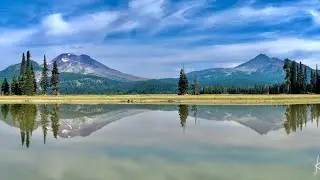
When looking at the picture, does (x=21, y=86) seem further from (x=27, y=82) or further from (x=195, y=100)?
(x=195, y=100)

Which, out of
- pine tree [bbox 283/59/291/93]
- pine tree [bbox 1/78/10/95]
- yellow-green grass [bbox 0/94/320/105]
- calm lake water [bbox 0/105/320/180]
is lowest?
calm lake water [bbox 0/105/320/180]

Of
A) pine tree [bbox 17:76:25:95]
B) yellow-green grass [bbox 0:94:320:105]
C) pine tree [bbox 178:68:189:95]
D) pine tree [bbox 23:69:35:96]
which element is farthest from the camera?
pine tree [bbox 178:68:189:95]

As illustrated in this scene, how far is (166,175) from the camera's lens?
18.6 m

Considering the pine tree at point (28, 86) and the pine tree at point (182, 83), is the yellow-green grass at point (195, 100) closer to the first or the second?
the pine tree at point (28, 86)

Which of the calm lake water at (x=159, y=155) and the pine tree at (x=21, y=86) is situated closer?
the calm lake water at (x=159, y=155)

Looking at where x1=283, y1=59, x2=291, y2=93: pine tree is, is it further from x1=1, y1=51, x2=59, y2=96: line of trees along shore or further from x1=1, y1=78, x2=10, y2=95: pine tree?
x1=1, y1=78, x2=10, y2=95: pine tree

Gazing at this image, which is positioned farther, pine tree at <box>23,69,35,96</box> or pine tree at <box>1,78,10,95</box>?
pine tree at <box>1,78,10,95</box>

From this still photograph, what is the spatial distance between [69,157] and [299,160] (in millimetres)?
12518

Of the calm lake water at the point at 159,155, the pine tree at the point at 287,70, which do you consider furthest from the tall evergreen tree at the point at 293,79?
the calm lake water at the point at 159,155

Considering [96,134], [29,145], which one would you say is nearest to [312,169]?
[29,145]

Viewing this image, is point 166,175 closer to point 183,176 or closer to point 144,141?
point 183,176

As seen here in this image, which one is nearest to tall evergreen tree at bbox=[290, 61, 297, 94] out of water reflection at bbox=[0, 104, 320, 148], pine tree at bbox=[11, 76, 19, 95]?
pine tree at bbox=[11, 76, 19, 95]

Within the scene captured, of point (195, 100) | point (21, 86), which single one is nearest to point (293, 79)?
point (195, 100)

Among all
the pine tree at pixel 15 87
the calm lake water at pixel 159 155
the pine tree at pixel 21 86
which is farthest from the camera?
the pine tree at pixel 15 87
